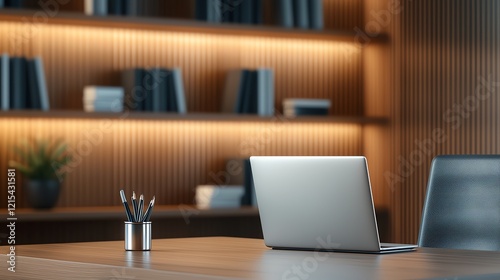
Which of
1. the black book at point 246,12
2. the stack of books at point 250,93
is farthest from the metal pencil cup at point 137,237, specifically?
the black book at point 246,12

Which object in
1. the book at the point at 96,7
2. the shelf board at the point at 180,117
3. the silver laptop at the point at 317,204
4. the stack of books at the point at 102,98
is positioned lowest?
the silver laptop at the point at 317,204

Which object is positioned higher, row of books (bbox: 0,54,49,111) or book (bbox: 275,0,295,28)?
book (bbox: 275,0,295,28)

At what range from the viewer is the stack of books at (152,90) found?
4395mm

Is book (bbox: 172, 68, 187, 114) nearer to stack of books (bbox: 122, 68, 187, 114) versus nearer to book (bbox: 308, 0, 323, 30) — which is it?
stack of books (bbox: 122, 68, 187, 114)

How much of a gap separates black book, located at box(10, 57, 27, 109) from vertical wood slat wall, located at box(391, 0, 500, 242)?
1869 millimetres

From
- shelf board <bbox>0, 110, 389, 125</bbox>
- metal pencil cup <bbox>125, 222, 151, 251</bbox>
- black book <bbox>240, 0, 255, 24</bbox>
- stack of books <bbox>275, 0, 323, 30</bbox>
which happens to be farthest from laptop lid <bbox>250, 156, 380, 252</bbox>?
stack of books <bbox>275, 0, 323, 30</bbox>

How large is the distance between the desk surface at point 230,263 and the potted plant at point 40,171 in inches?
61.7

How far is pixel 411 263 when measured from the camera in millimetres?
2037

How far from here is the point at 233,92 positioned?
15.3 ft

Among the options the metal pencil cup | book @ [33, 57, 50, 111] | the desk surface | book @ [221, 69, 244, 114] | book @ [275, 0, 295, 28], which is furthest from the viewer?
book @ [275, 0, 295, 28]

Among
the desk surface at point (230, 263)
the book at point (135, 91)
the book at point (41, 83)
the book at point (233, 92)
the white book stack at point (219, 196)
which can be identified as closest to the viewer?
the desk surface at point (230, 263)

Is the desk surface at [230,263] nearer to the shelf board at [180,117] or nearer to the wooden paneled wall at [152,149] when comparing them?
the shelf board at [180,117]

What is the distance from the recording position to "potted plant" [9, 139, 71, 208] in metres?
4.14

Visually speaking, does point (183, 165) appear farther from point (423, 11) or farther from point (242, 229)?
point (423, 11)
